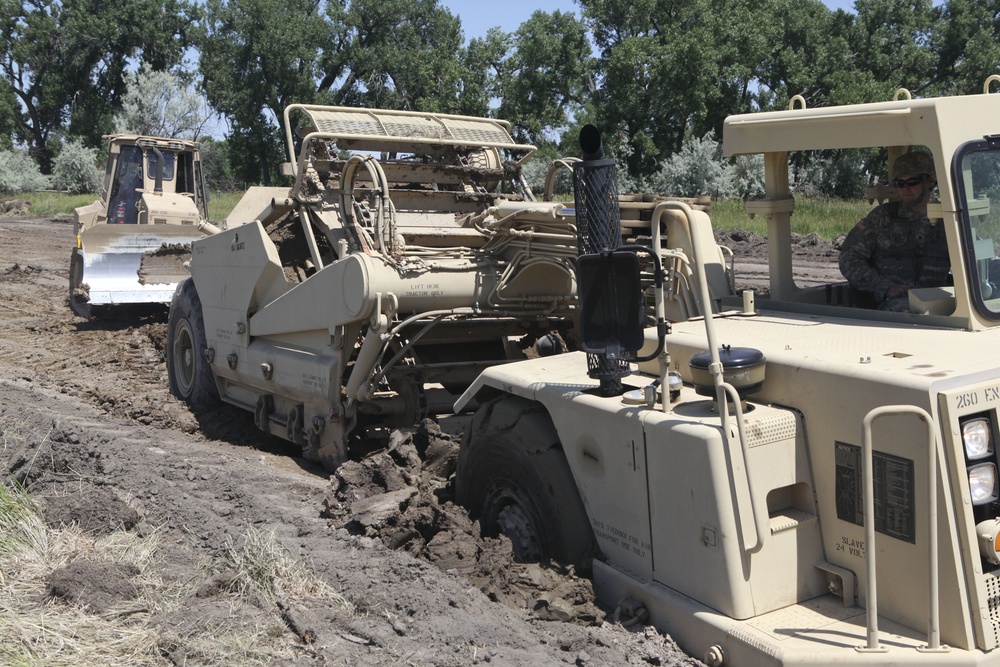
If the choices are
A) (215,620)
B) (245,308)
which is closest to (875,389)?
(215,620)

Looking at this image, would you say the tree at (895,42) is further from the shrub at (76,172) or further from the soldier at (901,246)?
the soldier at (901,246)

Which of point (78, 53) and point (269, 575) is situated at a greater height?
point (78, 53)

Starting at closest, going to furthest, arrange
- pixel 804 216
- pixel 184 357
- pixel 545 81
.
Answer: pixel 184 357
pixel 804 216
pixel 545 81

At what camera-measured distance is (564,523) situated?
451 centimetres

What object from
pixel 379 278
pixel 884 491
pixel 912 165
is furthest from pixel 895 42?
pixel 884 491

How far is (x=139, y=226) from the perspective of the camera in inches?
572

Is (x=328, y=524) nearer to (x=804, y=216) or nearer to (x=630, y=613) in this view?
(x=630, y=613)

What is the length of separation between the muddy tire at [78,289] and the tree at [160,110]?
33696mm

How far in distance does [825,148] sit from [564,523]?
6.24 feet

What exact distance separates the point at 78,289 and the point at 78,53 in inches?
1694

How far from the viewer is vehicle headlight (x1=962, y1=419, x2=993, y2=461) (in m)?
3.40

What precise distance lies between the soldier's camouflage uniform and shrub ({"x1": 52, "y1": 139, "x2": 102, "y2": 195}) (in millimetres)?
40738

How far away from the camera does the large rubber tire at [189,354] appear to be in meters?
9.27

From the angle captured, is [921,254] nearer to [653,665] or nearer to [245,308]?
[653,665]
